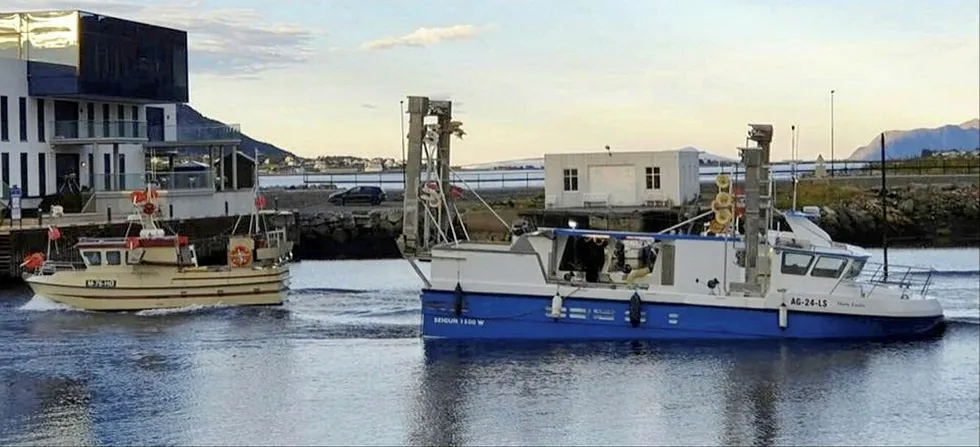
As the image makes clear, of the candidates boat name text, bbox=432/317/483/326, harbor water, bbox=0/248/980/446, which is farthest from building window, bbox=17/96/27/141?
boat name text, bbox=432/317/483/326

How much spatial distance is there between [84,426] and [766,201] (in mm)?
15320

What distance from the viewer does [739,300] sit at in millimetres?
31656

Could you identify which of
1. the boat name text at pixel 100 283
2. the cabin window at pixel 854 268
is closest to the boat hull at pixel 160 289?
the boat name text at pixel 100 283

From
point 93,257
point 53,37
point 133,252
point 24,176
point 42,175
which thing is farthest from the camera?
point 53,37

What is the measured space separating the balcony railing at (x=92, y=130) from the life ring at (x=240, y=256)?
849 inches

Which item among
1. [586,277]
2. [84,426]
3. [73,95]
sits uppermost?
[73,95]

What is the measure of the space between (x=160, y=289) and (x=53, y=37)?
2466 centimetres

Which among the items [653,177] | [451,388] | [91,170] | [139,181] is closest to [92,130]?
[91,170]

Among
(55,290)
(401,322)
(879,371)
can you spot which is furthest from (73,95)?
(879,371)

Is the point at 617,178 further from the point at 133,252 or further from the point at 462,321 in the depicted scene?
the point at 462,321

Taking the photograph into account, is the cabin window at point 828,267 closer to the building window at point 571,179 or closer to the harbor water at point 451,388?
the harbor water at point 451,388

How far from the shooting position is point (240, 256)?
134ft

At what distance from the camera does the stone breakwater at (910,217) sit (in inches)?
2441

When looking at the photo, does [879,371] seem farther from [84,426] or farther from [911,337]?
[84,426]
